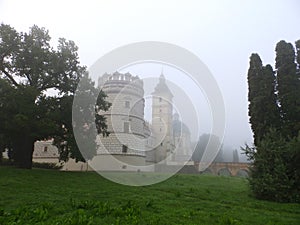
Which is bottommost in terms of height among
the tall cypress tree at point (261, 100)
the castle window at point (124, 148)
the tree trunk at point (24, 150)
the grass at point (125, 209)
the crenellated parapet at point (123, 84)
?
the grass at point (125, 209)

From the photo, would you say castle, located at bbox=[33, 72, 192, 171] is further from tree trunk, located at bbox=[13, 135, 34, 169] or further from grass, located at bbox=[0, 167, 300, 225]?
grass, located at bbox=[0, 167, 300, 225]

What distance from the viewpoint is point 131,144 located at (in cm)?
3722

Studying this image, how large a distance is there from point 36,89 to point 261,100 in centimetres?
1527

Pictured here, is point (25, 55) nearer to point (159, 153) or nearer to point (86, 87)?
point (86, 87)

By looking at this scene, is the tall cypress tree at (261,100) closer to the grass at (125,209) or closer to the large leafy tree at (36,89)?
the grass at (125,209)

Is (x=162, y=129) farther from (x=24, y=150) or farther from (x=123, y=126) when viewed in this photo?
(x=24, y=150)

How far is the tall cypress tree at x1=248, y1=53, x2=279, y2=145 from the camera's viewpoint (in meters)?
16.8

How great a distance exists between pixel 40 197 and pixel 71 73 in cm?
1305

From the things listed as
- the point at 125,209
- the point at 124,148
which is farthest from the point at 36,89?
the point at 124,148

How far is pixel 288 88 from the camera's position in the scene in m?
17.0

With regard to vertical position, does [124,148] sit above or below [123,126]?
below

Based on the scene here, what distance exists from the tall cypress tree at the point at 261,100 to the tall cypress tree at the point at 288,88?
0.44m

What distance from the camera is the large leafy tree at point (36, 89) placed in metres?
18.2

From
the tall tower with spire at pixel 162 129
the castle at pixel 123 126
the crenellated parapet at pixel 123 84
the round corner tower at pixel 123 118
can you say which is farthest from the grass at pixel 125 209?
the tall tower with spire at pixel 162 129
